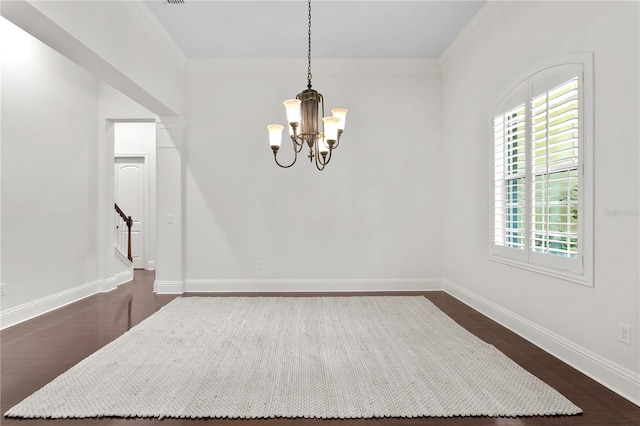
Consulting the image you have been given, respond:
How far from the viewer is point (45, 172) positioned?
411cm

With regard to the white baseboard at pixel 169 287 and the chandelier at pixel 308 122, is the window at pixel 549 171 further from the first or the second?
the white baseboard at pixel 169 287

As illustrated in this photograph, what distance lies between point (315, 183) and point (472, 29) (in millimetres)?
2809

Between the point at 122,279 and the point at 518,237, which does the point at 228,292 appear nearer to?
the point at 122,279

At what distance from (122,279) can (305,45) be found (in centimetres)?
475

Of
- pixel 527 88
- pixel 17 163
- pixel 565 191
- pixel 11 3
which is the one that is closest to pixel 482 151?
pixel 527 88

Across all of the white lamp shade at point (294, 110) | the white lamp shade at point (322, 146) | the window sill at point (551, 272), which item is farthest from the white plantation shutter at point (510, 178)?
the white lamp shade at point (294, 110)

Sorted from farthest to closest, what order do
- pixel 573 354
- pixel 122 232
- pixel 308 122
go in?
pixel 122 232, pixel 308 122, pixel 573 354

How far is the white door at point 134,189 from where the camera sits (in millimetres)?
7602

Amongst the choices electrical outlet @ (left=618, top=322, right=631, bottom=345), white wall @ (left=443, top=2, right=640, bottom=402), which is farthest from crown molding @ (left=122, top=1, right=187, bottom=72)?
electrical outlet @ (left=618, top=322, right=631, bottom=345)

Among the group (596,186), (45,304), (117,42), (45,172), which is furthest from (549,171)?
(45,304)

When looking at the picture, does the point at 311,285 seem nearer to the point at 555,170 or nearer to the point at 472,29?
the point at 555,170

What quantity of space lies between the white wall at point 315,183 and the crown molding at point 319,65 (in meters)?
0.02

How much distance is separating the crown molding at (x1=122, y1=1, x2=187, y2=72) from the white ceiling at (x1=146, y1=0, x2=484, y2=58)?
0.06 meters

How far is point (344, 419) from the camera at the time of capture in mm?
1987
